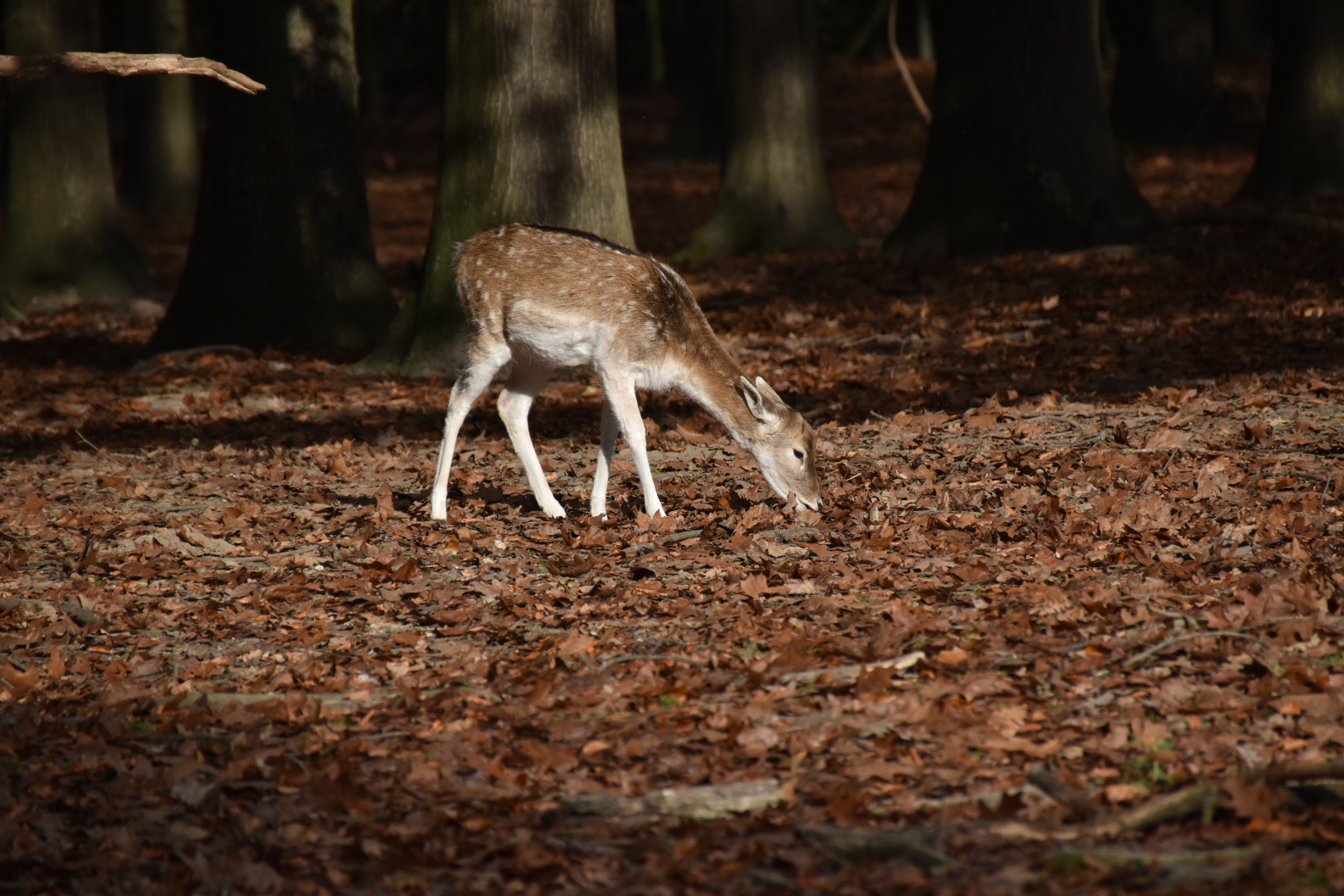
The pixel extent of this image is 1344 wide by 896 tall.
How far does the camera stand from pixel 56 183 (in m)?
16.2

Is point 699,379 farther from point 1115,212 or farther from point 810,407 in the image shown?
point 1115,212

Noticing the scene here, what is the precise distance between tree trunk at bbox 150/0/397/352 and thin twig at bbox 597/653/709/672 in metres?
8.46

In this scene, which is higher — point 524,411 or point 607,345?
point 607,345

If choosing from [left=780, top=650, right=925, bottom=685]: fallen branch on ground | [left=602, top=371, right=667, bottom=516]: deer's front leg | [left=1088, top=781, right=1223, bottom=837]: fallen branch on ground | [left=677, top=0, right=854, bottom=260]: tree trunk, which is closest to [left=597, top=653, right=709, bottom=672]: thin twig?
[left=780, top=650, right=925, bottom=685]: fallen branch on ground

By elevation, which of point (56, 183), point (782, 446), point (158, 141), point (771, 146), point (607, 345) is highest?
point (158, 141)

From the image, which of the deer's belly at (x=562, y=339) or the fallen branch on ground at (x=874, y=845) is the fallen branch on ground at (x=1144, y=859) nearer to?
the fallen branch on ground at (x=874, y=845)

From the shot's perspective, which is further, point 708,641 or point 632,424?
point 632,424

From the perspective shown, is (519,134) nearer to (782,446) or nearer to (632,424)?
(632,424)

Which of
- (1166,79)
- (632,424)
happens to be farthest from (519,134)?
(1166,79)

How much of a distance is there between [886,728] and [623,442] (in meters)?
5.50

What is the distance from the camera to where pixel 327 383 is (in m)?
11.8

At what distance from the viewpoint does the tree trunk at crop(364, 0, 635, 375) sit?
1107 cm

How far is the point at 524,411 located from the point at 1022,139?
314 inches

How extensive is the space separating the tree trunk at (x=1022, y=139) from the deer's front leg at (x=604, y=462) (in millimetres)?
7872
